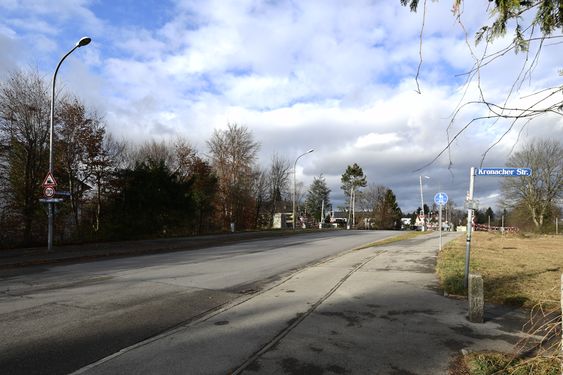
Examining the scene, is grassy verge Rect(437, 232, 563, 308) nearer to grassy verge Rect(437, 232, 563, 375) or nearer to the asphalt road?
grassy verge Rect(437, 232, 563, 375)

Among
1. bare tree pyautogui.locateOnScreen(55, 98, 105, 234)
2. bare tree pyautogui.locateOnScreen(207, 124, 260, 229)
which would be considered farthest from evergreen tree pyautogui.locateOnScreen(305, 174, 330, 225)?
bare tree pyautogui.locateOnScreen(55, 98, 105, 234)

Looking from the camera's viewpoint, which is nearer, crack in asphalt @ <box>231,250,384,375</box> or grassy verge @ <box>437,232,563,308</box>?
crack in asphalt @ <box>231,250,384,375</box>

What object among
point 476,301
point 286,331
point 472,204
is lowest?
point 286,331

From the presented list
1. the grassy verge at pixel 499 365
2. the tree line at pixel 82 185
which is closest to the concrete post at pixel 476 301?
the grassy verge at pixel 499 365

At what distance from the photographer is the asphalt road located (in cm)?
547

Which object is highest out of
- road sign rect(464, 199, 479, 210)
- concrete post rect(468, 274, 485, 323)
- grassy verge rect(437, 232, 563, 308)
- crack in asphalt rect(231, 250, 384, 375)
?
road sign rect(464, 199, 479, 210)

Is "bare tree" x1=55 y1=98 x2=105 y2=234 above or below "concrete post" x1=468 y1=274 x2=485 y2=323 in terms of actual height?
above

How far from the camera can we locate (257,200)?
5719 cm

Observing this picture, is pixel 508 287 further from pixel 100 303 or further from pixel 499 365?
pixel 100 303

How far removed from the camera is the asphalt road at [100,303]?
547 centimetres

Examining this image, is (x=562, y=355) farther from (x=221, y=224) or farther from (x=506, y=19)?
(x=221, y=224)

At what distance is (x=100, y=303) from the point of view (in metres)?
8.34

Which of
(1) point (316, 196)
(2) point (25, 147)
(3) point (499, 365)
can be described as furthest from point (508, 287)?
(1) point (316, 196)

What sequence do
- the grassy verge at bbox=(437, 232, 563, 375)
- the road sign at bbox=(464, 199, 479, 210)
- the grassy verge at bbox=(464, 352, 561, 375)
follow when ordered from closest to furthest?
1. the grassy verge at bbox=(464, 352, 561, 375)
2. the grassy verge at bbox=(437, 232, 563, 375)
3. the road sign at bbox=(464, 199, 479, 210)
